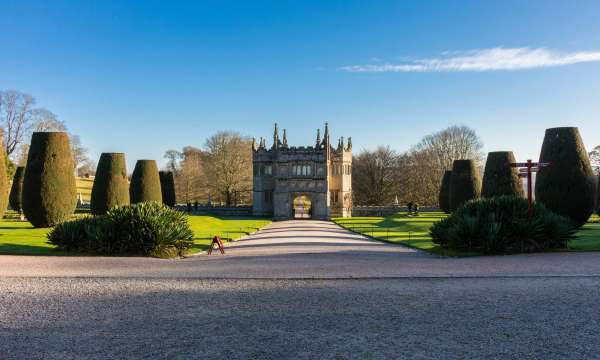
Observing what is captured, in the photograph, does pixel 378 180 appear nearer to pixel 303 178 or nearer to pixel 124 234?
pixel 303 178

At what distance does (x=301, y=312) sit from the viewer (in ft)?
28.4

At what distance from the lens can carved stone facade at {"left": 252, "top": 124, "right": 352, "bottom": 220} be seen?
58.1 meters

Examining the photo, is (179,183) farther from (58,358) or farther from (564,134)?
(58,358)

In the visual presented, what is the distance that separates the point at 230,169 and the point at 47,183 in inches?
1714

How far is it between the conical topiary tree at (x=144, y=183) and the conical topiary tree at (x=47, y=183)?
7.88 meters

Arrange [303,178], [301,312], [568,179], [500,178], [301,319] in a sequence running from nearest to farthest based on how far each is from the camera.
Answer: [301,319] → [301,312] → [568,179] → [500,178] → [303,178]

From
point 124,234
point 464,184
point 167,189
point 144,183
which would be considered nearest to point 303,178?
point 167,189

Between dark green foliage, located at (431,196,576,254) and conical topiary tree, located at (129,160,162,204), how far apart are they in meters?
25.5

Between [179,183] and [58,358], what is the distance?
232ft

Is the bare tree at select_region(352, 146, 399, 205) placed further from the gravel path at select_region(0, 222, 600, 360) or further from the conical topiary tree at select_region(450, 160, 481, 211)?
the gravel path at select_region(0, 222, 600, 360)

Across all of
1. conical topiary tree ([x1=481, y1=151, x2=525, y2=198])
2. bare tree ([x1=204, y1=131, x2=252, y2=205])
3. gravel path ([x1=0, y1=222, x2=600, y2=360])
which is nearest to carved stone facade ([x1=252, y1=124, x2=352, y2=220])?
bare tree ([x1=204, y1=131, x2=252, y2=205])

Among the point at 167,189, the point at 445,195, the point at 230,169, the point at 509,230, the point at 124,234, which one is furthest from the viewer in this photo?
the point at 230,169

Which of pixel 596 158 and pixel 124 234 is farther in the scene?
pixel 596 158

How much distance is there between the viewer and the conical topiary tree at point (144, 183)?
3725 cm
